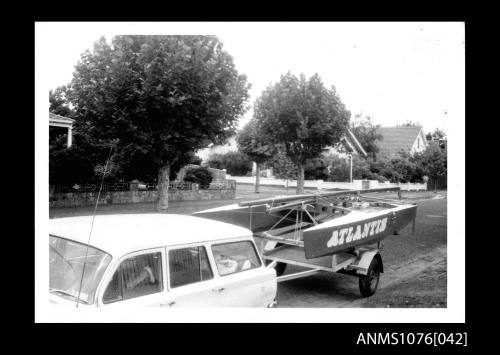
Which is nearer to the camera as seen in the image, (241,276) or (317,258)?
(241,276)

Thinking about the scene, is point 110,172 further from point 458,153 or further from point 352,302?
point 458,153

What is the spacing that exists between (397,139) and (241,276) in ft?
92.5

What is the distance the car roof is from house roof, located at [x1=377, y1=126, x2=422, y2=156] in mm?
21411

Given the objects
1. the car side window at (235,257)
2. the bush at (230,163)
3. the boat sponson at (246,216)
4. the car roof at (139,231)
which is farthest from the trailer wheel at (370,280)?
the bush at (230,163)

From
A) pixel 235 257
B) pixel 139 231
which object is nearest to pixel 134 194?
pixel 235 257

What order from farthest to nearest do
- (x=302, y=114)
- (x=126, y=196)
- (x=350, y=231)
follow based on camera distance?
(x=302, y=114) < (x=126, y=196) < (x=350, y=231)

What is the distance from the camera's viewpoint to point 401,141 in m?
29.6

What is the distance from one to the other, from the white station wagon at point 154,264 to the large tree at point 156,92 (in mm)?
6018

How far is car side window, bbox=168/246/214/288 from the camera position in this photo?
13.0ft

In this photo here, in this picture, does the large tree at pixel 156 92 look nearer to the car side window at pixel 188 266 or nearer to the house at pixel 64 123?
the house at pixel 64 123

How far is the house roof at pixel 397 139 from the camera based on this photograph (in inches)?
1050

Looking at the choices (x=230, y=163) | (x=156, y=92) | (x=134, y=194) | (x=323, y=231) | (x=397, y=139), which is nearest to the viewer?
(x=323, y=231)

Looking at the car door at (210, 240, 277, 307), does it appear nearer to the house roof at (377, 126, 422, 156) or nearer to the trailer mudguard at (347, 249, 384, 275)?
the trailer mudguard at (347, 249, 384, 275)

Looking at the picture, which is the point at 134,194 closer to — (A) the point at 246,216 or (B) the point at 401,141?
(A) the point at 246,216
